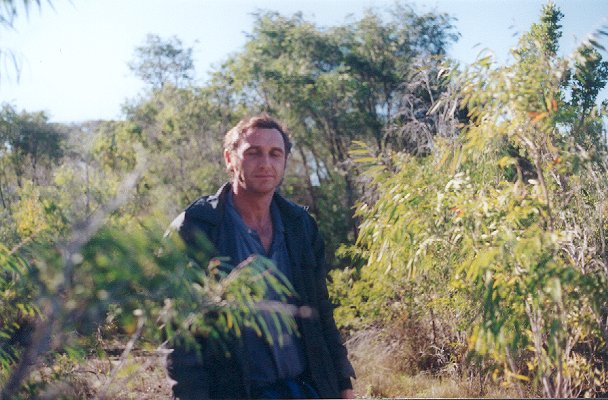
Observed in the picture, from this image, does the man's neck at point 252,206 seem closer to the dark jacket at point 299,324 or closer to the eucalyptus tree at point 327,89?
the dark jacket at point 299,324

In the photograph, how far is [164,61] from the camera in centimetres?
887

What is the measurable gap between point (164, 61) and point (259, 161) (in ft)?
22.9

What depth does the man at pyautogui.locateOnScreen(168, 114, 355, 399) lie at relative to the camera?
1.99 meters

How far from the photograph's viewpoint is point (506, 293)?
247 centimetres

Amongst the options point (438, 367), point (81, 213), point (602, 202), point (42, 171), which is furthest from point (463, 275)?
point (42, 171)

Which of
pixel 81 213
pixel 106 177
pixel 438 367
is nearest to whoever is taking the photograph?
pixel 81 213

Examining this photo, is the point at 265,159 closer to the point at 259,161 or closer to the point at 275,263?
the point at 259,161

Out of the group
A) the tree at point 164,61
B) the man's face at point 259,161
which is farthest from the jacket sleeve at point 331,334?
the tree at point 164,61

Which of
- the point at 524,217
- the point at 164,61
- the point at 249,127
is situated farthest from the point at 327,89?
the point at 249,127

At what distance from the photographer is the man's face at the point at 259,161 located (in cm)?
223

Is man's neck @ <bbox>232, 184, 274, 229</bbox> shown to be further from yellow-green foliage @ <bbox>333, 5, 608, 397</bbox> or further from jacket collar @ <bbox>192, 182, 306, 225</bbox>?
yellow-green foliage @ <bbox>333, 5, 608, 397</bbox>

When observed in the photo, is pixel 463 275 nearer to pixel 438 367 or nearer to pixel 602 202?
pixel 602 202

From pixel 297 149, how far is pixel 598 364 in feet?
17.6

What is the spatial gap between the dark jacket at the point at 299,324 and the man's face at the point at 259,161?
0.07 m
